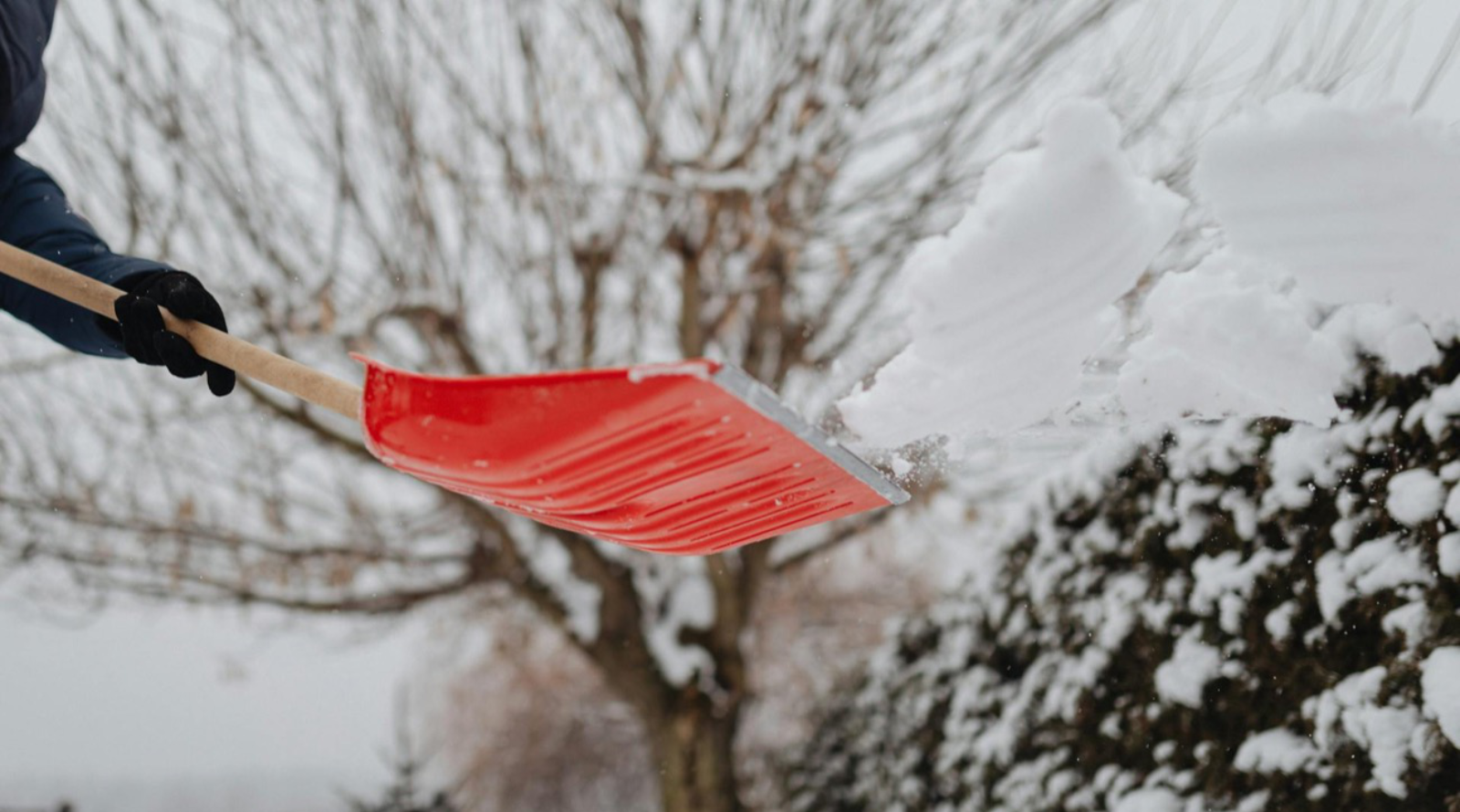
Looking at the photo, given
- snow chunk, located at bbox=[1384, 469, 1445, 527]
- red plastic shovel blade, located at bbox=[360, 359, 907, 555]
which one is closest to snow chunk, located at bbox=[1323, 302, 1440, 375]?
snow chunk, located at bbox=[1384, 469, 1445, 527]

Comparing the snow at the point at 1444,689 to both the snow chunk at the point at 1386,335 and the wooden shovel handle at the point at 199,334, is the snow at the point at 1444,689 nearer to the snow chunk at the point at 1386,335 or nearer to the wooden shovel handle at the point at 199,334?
the snow chunk at the point at 1386,335

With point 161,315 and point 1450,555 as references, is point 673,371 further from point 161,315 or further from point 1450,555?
point 1450,555

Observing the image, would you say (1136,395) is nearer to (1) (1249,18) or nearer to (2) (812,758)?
(1) (1249,18)

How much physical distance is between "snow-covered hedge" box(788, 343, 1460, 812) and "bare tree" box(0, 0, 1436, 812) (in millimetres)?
1541

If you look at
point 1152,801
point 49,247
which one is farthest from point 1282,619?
point 49,247

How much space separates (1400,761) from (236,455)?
5.00 metres

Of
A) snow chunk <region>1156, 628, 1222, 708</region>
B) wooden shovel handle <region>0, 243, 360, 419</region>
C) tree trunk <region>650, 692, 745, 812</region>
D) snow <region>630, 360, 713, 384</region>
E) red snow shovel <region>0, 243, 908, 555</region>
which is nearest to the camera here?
snow <region>630, 360, 713, 384</region>

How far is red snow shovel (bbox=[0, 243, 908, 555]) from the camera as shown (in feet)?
4.14

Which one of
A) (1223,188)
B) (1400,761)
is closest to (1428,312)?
(1223,188)

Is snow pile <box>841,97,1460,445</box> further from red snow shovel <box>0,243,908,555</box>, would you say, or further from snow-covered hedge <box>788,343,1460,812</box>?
snow-covered hedge <box>788,343,1460,812</box>

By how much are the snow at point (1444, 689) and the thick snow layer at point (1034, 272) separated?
2.46 feet

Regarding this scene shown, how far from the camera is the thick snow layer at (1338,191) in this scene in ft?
4.10

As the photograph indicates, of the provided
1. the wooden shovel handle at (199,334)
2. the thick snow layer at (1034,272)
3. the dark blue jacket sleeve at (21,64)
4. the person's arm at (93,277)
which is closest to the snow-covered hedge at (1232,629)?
the thick snow layer at (1034,272)

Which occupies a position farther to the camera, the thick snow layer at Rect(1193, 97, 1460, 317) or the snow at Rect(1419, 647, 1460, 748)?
the snow at Rect(1419, 647, 1460, 748)
